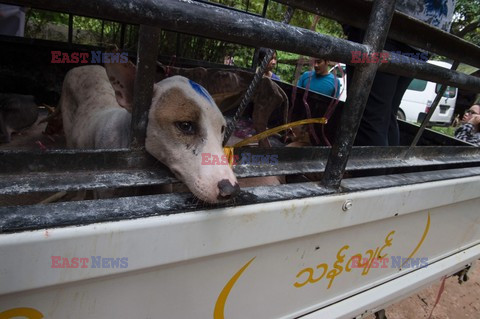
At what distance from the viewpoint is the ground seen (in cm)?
359

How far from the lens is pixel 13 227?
84cm

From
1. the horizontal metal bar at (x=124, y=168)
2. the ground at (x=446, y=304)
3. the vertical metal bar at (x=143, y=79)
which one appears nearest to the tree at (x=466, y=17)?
the ground at (x=446, y=304)

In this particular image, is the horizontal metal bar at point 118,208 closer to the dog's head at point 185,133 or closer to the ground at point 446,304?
the dog's head at point 185,133

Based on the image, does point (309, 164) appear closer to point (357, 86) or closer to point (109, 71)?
point (357, 86)

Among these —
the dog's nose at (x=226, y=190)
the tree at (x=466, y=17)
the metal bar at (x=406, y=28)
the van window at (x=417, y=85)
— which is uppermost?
the tree at (x=466, y=17)

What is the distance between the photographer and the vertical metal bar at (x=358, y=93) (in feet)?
4.24

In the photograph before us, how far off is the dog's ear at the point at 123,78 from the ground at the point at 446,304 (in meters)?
3.18

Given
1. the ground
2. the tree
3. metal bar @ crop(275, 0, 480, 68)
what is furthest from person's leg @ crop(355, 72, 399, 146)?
the tree

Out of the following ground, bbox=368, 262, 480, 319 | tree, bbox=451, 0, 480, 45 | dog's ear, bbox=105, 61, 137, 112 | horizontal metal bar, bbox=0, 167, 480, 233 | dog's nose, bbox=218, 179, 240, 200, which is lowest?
ground, bbox=368, 262, 480, 319

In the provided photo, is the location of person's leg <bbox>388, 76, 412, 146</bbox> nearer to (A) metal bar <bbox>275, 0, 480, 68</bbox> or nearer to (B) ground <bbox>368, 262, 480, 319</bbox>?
(A) metal bar <bbox>275, 0, 480, 68</bbox>

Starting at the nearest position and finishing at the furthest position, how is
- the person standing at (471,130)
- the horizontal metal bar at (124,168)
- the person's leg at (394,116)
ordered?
the horizontal metal bar at (124,168) < the person's leg at (394,116) < the person standing at (471,130)

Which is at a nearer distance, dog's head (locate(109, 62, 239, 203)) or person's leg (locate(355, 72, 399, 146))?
dog's head (locate(109, 62, 239, 203))

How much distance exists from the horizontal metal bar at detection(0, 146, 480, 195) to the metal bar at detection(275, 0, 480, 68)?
54 cm

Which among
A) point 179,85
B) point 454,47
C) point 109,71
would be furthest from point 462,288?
point 109,71
